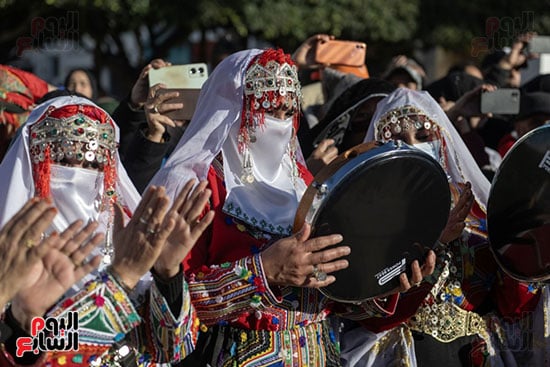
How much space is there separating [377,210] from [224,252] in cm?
57

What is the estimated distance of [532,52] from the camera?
20.1 ft

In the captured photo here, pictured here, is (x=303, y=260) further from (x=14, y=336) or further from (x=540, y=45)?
(x=540, y=45)

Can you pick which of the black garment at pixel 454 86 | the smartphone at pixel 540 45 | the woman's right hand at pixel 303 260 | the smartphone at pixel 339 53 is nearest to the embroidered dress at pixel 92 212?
the woman's right hand at pixel 303 260

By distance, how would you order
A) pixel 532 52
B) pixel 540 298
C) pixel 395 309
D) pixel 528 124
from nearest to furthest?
pixel 395 309 < pixel 540 298 < pixel 528 124 < pixel 532 52

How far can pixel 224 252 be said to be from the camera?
322cm

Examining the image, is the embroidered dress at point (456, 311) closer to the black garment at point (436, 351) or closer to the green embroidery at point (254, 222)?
the black garment at point (436, 351)

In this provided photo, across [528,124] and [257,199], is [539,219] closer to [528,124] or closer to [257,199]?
[257,199]

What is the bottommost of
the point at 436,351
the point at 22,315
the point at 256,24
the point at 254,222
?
the point at 256,24

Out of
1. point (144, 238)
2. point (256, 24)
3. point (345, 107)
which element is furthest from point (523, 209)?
point (256, 24)

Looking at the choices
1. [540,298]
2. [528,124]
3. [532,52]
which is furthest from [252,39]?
[540,298]

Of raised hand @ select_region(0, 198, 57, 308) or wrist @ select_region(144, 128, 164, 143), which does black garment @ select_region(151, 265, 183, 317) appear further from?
wrist @ select_region(144, 128, 164, 143)

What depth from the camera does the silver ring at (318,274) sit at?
2944 mm

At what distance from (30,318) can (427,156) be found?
1.34m

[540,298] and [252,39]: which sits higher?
[540,298]
